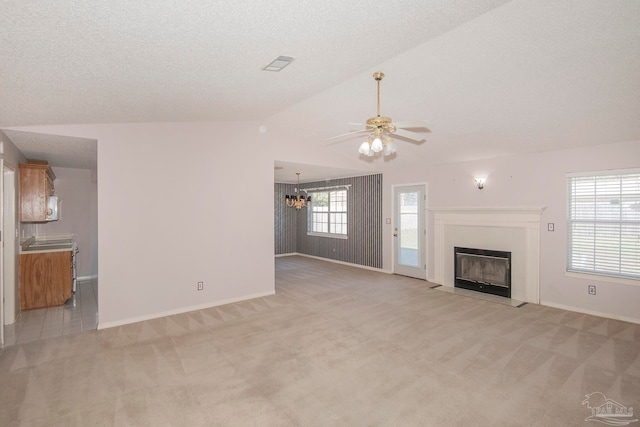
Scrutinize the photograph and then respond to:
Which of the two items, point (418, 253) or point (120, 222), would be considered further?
point (418, 253)

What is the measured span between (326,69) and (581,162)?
409 cm

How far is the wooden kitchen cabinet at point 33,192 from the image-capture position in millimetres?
4742

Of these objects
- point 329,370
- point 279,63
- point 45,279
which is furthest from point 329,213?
point 279,63

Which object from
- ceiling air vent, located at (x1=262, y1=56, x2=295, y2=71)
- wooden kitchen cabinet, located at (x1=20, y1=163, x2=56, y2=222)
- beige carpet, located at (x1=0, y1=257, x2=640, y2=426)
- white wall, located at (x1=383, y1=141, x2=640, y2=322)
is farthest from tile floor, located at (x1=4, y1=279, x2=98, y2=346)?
white wall, located at (x1=383, y1=141, x2=640, y2=322)

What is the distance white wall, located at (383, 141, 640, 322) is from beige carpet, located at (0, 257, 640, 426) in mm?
294

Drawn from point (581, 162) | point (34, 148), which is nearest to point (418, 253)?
point (581, 162)

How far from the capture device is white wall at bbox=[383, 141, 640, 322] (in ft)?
14.1

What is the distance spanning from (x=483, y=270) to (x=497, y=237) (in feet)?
2.14

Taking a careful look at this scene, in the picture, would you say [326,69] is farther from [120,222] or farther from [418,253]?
[418,253]

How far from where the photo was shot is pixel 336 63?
2.98 meters

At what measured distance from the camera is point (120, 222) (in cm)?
420

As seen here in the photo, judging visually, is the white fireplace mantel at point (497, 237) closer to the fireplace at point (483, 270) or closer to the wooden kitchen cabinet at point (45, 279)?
the fireplace at point (483, 270)

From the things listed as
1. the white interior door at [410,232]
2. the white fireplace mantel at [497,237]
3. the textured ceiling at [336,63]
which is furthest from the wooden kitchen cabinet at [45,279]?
the white fireplace mantel at [497,237]

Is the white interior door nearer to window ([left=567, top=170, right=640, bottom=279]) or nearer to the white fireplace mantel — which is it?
the white fireplace mantel
